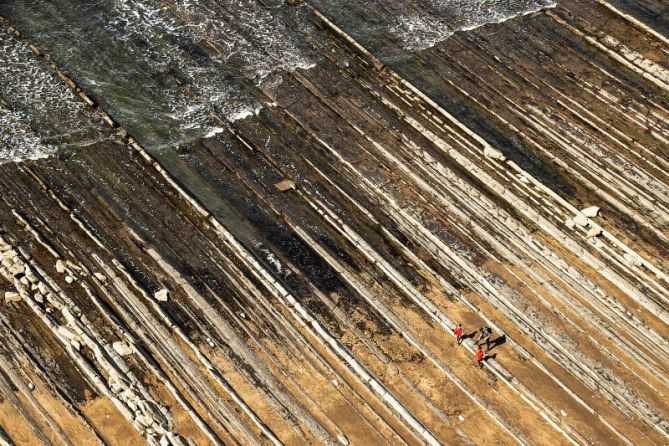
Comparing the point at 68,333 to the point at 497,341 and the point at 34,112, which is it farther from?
the point at 497,341

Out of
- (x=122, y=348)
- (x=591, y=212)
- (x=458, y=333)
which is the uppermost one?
(x=591, y=212)

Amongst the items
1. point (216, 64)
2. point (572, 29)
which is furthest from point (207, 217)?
point (572, 29)

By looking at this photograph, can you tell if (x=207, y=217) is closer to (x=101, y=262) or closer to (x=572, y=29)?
(x=101, y=262)

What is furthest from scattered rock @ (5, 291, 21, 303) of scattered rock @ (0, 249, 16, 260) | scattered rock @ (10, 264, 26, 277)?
scattered rock @ (0, 249, 16, 260)

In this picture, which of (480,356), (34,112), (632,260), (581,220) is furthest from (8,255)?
(632,260)

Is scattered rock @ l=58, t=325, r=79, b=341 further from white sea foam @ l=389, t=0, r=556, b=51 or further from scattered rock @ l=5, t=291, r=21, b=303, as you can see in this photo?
white sea foam @ l=389, t=0, r=556, b=51
